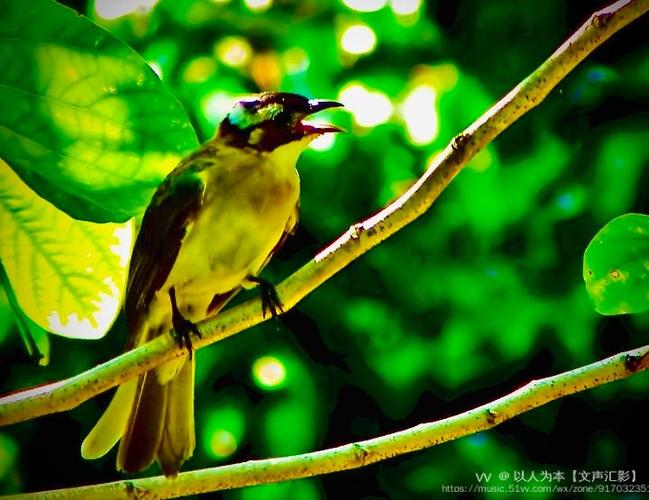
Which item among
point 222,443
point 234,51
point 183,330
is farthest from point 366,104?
point 222,443

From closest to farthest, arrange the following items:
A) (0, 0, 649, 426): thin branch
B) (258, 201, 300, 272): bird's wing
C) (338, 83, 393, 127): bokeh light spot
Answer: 1. (0, 0, 649, 426): thin branch
2. (258, 201, 300, 272): bird's wing
3. (338, 83, 393, 127): bokeh light spot

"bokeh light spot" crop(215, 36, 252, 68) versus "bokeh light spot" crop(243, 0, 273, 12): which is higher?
"bokeh light spot" crop(243, 0, 273, 12)

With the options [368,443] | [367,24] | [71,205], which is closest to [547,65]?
[367,24]

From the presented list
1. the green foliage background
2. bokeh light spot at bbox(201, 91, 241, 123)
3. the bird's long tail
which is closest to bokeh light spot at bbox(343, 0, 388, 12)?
the green foliage background

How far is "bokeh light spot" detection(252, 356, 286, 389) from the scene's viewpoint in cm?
142

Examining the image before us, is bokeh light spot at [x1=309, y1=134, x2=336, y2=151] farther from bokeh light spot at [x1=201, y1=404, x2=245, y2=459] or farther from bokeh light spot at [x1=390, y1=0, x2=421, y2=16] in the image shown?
bokeh light spot at [x1=201, y1=404, x2=245, y2=459]

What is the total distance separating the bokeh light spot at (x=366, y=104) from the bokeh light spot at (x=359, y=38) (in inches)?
2.5

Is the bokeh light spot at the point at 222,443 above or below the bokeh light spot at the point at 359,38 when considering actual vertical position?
below

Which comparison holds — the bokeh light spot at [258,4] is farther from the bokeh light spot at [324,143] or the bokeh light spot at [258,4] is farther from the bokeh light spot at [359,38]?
the bokeh light spot at [324,143]

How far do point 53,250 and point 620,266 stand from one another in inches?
32.3

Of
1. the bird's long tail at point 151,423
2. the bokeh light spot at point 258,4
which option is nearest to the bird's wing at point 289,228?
the bird's long tail at point 151,423

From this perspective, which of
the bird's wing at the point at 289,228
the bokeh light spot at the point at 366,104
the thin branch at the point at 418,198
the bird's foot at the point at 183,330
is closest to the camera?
the thin branch at the point at 418,198

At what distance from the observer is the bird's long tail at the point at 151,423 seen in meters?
1.33

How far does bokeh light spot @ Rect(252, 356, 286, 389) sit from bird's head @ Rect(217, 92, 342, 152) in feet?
1.14
